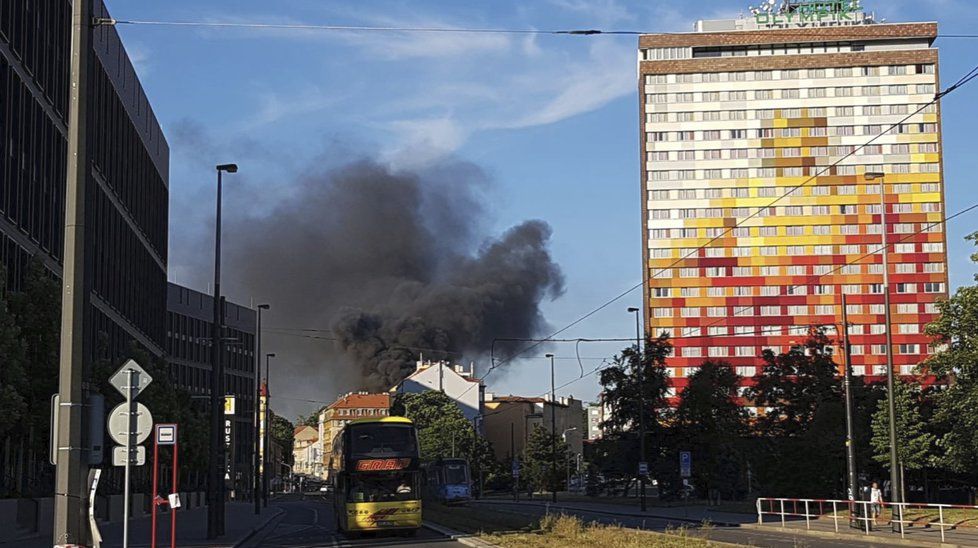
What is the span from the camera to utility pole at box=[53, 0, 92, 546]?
13.2 metres

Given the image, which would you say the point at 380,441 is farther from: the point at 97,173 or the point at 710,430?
the point at 710,430

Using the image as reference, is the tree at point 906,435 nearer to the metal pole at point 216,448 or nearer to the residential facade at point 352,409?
the metal pole at point 216,448

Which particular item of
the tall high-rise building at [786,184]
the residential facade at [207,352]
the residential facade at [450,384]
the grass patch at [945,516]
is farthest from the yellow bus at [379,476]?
the residential facade at [450,384]

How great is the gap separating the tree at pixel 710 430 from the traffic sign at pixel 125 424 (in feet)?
178

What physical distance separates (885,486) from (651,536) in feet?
129

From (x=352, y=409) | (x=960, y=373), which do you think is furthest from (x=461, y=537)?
(x=352, y=409)

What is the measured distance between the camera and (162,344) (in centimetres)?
8506

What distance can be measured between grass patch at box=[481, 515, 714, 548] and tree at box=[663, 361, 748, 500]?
119 feet

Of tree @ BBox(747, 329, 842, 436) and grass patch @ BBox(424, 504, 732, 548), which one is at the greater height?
tree @ BBox(747, 329, 842, 436)

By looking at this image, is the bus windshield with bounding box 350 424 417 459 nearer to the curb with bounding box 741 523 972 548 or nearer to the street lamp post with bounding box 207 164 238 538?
the street lamp post with bounding box 207 164 238 538

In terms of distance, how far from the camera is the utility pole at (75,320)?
43.4 ft

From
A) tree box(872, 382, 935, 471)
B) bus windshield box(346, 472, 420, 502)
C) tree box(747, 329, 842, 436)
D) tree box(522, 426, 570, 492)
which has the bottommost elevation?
tree box(522, 426, 570, 492)

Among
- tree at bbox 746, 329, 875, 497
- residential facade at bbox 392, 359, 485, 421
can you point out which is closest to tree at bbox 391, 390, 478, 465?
residential facade at bbox 392, 359, 485, 421

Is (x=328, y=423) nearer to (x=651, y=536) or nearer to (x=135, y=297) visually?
(x=135, y=297)
